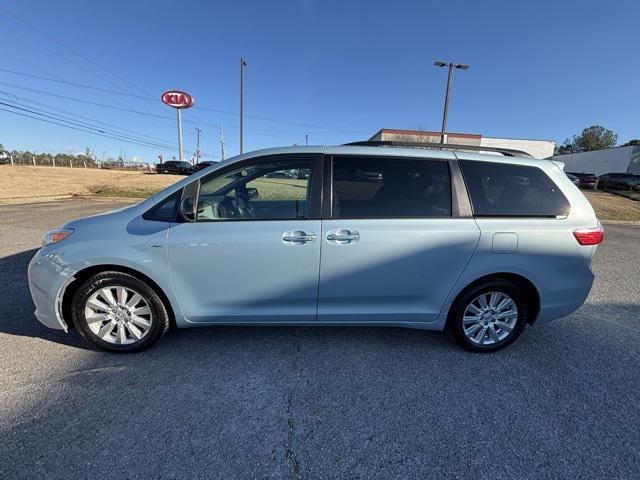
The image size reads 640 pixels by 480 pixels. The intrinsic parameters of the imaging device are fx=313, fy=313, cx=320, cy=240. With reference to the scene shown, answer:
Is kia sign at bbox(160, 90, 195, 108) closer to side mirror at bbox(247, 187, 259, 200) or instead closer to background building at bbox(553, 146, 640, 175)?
side mirror at bbox(247, 187, 259, 200)

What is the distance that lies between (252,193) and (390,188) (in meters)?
1.35

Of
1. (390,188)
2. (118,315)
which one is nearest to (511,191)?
(390,188)

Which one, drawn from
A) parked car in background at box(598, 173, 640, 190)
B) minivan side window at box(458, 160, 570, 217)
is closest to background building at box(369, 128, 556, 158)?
parked car in background at box(598, 173, 640, 190)

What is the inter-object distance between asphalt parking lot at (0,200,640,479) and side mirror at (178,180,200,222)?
1199 mm

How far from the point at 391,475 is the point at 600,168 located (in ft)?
185

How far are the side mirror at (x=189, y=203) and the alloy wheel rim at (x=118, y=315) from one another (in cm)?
79

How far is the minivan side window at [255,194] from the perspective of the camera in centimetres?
266

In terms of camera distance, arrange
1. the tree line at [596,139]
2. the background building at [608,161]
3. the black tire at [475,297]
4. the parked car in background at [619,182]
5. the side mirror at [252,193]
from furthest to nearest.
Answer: the tree line at [596,139], the background building at [608,161], the parked car in background at [619,182], the side mirror at [252,193], the black tire at [475,297]

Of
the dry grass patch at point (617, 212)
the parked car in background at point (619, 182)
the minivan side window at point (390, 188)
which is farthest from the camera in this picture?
the parked car in background at point (619, 182)

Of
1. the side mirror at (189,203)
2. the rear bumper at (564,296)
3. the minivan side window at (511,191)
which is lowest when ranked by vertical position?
the rear bumper at (564,296)

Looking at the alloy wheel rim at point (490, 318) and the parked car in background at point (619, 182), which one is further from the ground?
the parked car in background at point (619, 182)

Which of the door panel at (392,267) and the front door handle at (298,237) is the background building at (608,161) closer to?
the door panel at (392,267)

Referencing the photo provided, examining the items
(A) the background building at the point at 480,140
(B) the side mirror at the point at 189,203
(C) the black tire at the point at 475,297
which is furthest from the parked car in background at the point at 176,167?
(C) the black tire at the point at 475,297

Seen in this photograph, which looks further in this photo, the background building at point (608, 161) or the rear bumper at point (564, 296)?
the background building at point (608, 161)
